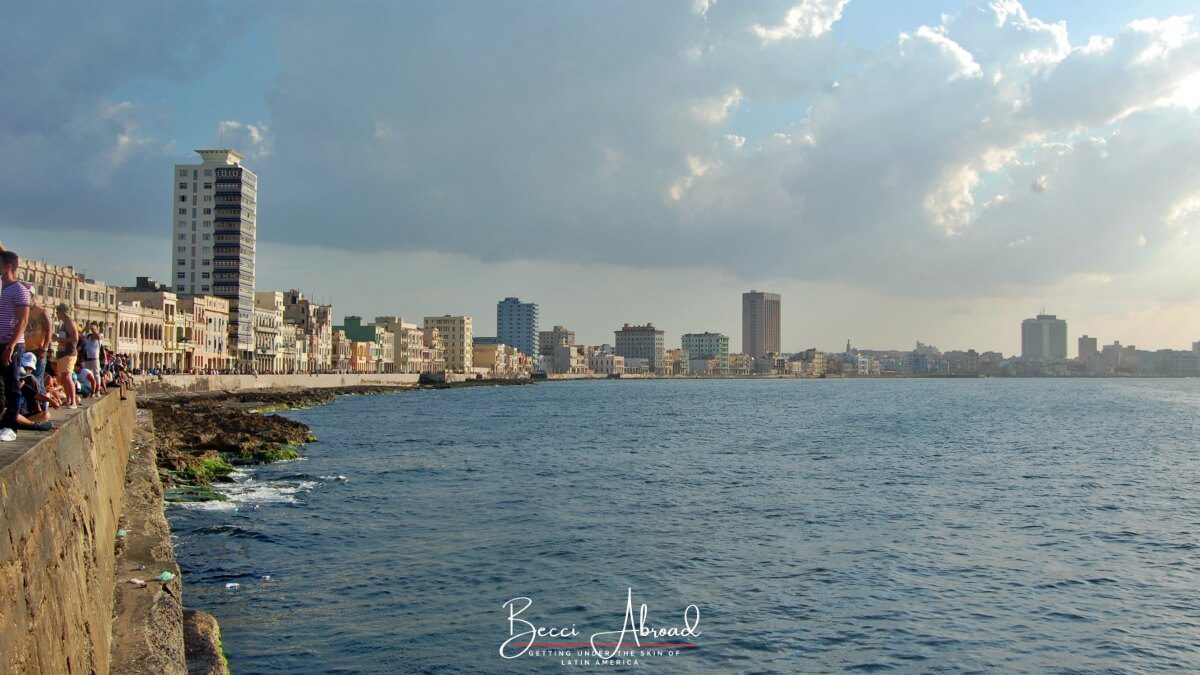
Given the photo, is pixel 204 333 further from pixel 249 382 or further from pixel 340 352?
pixel 340 352

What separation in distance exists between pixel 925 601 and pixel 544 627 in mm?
7735

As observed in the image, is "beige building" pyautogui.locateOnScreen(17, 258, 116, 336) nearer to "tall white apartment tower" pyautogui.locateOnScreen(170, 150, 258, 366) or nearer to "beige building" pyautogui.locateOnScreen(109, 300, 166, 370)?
"beige building" pyautogui.locateOnScreen(109, 300, 166, 370)

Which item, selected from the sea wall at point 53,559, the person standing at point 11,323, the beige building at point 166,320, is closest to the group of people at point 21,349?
the person standing at point 11,323

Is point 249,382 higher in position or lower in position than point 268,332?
lower

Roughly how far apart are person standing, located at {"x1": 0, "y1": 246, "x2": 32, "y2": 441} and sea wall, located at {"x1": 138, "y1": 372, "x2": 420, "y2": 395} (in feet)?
231

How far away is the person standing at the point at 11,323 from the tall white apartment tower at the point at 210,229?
12921 cm

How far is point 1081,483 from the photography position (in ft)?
119

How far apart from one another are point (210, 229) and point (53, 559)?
5462 inches

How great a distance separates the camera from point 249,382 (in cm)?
10619

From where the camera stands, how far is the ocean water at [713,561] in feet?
49.3

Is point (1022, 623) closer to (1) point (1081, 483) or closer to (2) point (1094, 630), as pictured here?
(2) point (1094, 630)

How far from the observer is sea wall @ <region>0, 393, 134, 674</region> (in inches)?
259

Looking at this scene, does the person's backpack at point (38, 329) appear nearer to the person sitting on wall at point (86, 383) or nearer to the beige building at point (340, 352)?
the person sitting on wall at point (86, 383)

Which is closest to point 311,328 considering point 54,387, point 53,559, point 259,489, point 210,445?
point 210,445
